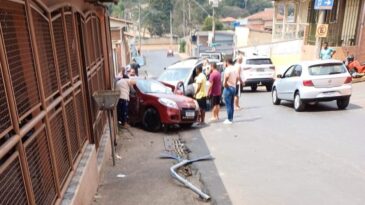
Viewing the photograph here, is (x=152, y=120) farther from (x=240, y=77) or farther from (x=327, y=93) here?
(x=327, y=93)

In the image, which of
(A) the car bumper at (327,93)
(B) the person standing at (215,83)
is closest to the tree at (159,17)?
(A) the car bumper at (327,93)

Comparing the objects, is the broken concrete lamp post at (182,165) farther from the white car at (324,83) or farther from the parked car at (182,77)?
the white car at (324,83)

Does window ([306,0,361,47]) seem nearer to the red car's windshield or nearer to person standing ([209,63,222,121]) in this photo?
person standing ([209,63,222,121])

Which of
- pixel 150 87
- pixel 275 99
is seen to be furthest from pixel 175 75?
pixel 275 99

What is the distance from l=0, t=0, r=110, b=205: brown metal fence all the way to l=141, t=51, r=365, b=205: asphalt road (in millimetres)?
2537

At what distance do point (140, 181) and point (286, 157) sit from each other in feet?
9.74

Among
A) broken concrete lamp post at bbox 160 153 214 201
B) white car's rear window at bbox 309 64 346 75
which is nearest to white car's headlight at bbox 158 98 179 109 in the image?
broken concrete lamp post at bbox 160 153 214 201

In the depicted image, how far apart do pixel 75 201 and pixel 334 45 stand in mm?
20251

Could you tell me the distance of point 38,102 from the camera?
3.32 meters

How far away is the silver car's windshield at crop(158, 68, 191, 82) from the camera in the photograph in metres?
12.9

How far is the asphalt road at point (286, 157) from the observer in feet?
17.4

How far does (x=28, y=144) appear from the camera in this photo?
2939 mm

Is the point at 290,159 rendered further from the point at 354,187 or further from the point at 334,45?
the point at 334,45

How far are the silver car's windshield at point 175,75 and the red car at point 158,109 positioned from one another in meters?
2.43
